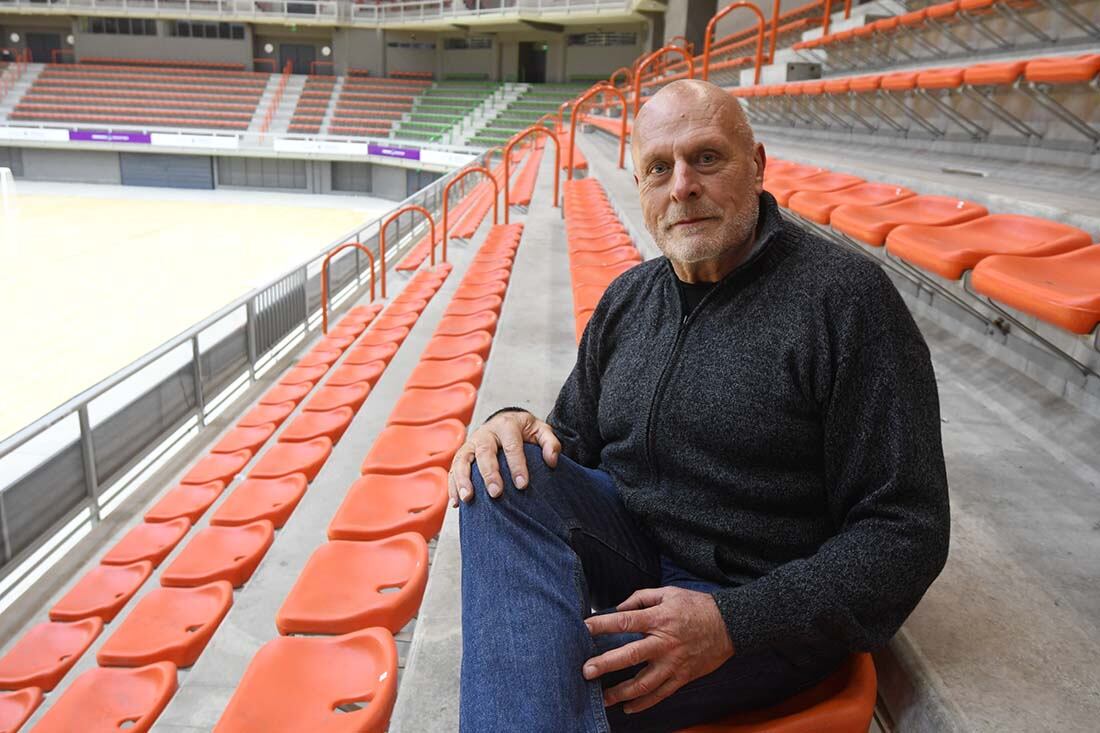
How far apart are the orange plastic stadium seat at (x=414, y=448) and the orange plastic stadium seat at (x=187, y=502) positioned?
1.13m

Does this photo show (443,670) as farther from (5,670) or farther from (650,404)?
(5,670)

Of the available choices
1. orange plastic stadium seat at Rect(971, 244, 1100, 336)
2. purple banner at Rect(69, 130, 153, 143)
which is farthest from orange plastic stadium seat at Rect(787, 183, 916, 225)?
purple banner at Rect(69, 130, 153, 143)

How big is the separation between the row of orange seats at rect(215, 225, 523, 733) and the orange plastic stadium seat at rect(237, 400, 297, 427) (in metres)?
Result: 1.48

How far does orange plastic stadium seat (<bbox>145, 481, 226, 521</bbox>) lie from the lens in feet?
9.09

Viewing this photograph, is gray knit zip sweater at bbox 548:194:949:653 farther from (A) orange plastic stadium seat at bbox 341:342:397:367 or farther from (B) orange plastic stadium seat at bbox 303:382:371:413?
(A) orange plastic stadium seat at bbox 341:342:397:367

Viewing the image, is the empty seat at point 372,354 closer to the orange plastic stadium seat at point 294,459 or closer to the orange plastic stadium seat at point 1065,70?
the orange plastic stadium seat at point 294,459

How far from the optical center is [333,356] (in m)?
4.28

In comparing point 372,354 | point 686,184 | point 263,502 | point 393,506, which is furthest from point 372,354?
point 686,184

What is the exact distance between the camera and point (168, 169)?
1722 centimetres

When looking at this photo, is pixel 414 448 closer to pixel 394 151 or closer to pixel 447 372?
pixel 447 372

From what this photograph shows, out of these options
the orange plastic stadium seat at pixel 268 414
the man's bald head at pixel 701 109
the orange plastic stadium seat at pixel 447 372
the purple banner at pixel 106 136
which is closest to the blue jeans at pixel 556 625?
the man's bald head at pixel 701 109

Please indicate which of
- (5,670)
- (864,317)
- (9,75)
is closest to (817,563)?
(864,317)

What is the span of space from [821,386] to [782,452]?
85 mm

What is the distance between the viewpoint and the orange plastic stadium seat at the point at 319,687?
1055mm
